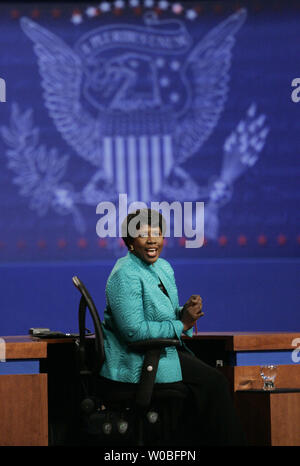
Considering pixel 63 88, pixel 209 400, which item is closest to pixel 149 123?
pixel 63 88

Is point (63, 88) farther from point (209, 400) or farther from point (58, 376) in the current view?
point (209, 400)

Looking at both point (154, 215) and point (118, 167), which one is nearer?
point (154, 215)

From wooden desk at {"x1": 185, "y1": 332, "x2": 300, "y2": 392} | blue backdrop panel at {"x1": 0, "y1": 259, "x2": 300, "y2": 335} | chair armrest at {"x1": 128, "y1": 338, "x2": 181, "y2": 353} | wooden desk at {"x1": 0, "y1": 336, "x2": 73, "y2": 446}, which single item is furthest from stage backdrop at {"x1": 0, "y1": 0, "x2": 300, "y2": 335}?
chair armrest at {"x1": 128, "y1": 338, "x2": 181, "y2": 353}

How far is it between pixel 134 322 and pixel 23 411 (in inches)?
24.0

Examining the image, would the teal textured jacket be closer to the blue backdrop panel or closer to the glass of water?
the glass of water

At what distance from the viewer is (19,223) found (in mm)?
5492

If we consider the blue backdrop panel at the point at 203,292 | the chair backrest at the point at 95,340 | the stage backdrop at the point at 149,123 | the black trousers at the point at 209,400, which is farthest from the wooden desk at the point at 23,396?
the stage backdrop at the point at 149,123

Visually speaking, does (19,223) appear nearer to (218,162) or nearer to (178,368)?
(218,162)

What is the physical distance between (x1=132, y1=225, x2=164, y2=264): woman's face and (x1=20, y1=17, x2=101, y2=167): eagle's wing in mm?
2234

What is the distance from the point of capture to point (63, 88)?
554cm

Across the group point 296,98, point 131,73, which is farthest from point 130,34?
point 296,98
